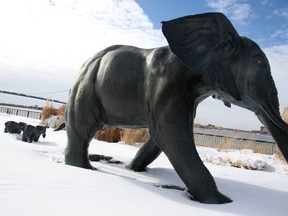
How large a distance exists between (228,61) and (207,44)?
214mm

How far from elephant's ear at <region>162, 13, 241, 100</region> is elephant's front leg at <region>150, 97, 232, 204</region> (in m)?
0.34

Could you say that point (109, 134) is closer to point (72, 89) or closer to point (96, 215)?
point (72, 89)

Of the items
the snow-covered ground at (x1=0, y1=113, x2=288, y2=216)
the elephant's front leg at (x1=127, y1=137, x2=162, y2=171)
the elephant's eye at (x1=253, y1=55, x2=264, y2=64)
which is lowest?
the snow-covered ground at (x1=0, y1=113, x2=288, y2=216)

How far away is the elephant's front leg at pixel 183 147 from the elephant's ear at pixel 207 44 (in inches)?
13.2

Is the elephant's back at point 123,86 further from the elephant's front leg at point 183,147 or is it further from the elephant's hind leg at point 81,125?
the elephant's front leg at point 183,147

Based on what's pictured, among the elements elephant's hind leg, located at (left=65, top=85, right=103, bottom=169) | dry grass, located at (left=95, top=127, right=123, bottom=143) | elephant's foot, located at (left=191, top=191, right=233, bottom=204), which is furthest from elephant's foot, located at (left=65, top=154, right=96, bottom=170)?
dry grass, located at (left=95, top=127, right=123, bottom=143)

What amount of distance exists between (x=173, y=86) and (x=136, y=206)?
3.63 ft

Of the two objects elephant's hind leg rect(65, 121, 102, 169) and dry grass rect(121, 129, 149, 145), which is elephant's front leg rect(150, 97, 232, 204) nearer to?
elephant's hind leg rect(65, 121, 102, 169)

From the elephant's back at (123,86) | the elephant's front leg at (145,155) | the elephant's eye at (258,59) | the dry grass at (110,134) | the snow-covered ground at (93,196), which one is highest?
the elephant's eye at (258,59)

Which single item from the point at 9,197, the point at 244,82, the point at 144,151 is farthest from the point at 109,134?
the point at 9,197

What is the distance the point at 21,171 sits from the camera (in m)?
2.04

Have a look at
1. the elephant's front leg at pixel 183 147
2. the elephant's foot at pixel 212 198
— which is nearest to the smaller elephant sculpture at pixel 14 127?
the elephant's front leg at pixel 183 147

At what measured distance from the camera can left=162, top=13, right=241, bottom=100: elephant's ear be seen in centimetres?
241

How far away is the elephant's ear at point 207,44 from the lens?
241 centimetres
